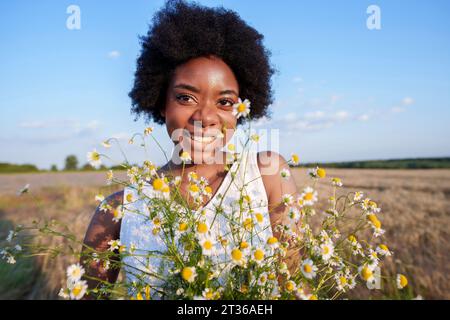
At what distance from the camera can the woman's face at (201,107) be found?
5.41ft

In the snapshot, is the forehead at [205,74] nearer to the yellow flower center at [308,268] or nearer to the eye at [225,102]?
the eye at [225,102]

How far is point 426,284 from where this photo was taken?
302cm

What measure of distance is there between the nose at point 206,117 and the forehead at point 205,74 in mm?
115

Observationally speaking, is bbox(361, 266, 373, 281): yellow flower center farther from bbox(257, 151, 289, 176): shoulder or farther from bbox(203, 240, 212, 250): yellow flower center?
bbox(257, 151, 289, 176): shoulder

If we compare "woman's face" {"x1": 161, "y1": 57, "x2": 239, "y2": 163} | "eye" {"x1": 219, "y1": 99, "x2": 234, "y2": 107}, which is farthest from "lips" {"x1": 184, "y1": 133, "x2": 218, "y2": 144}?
"eye" {"x1": 219, "y1": 99, "x2": 234, "y2": 107}

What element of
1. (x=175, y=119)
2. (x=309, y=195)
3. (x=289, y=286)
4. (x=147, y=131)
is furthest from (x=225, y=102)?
(x=289, y=286)

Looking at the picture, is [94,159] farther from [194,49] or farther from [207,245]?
[194,49]

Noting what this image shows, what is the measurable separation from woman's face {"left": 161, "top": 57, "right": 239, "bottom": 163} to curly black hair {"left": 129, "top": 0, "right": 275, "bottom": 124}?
0.58ft

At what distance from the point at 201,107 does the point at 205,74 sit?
0.62ft

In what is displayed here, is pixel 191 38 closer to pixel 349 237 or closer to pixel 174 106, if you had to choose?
pixel 174 106

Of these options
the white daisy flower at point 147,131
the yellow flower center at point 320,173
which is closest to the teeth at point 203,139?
the white daisy flower at point 147,131

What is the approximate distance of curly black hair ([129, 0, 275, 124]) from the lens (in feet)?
6.25

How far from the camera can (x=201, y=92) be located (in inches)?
65.0
